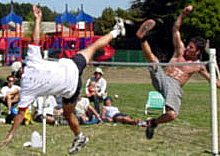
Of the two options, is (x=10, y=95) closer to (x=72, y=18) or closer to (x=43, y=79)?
(x=43, y=79)

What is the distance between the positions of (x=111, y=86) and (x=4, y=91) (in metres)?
3.75

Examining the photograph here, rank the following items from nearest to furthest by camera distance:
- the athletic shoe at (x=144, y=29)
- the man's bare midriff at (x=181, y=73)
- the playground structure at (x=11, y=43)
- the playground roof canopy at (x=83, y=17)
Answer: the athletic shoe at (x=144, y=29) → the man's bare midriff at (x=181, y=73) → the playground structure at (x=11, y=43) → the playground roof canopy at (x=83, y=17)

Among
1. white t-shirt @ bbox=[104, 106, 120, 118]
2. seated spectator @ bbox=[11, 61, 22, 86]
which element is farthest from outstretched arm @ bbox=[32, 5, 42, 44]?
seated spectator @ bbox=[11, 61, 22, 86]

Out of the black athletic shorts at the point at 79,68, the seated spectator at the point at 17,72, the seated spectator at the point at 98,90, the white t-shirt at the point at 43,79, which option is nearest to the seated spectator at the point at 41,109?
the seated spectator at the point at 98,90

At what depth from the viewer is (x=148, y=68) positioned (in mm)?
7316

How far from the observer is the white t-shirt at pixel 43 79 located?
591 centimetres

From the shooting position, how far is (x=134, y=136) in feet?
29.0

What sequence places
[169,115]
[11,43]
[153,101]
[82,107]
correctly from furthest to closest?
[11,43] → [153,101] → [82,107] → [169,115]

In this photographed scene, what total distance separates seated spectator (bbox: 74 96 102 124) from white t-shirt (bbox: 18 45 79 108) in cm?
431

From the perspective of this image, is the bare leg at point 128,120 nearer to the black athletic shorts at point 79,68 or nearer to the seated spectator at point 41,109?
the seated spectator at point 41,109

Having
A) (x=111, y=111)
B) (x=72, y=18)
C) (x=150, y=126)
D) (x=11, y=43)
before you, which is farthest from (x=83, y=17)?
(x=150, y=126)

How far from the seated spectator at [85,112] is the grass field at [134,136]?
299 mm

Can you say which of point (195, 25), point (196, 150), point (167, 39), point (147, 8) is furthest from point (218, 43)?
point (196, 150)

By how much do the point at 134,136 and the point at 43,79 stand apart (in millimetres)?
3469
